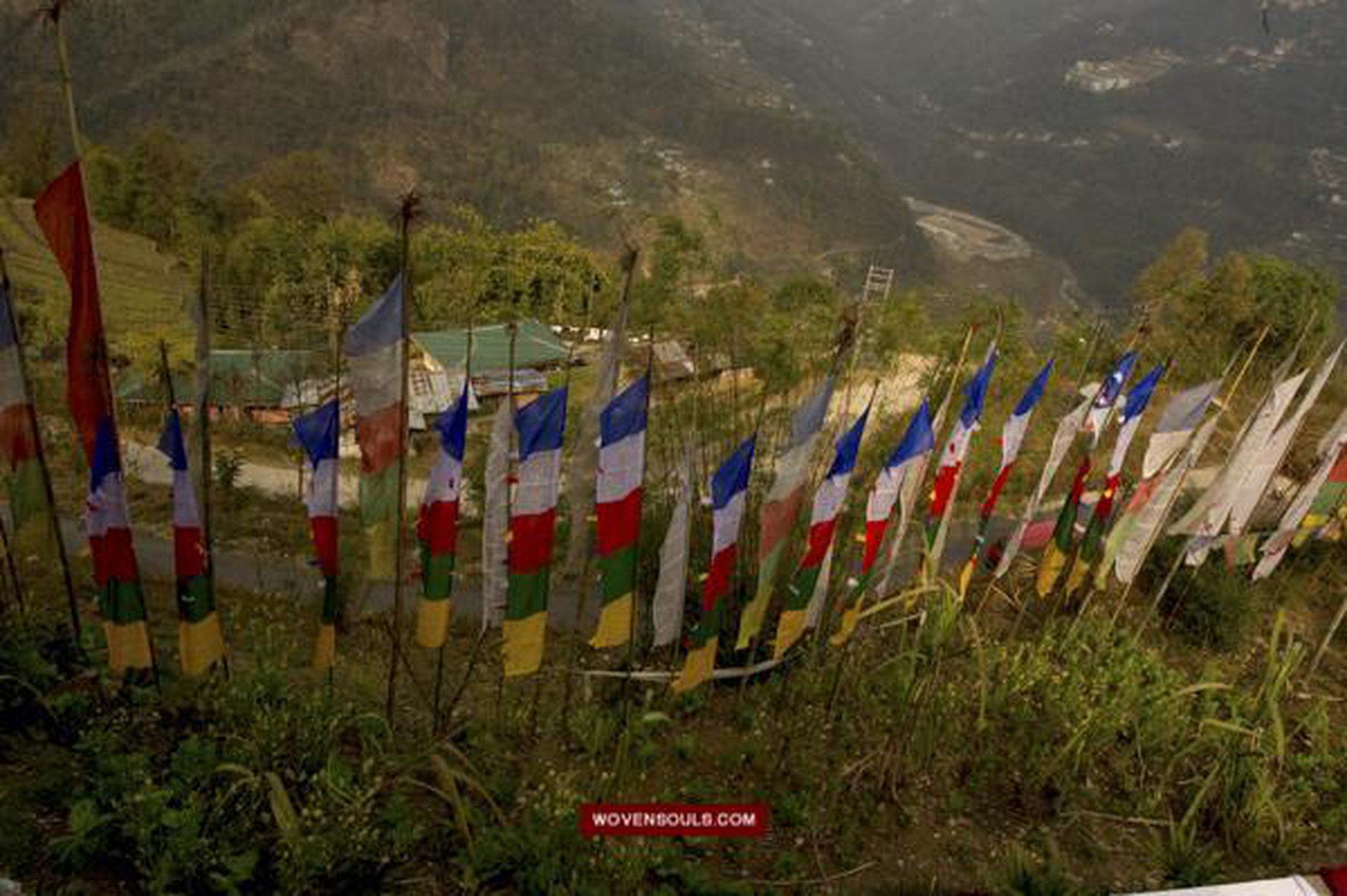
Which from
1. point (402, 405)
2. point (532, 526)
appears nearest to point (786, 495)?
point (532, 526)

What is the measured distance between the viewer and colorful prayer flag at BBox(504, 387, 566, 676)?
5273 mm

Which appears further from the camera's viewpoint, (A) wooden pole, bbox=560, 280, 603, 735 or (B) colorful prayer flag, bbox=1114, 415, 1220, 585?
(B) colorful prayer flag, bbox=1114, 415, 1220, 585

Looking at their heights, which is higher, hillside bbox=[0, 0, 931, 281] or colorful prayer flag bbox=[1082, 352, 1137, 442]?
colorful prayer flag bbox=[1082, 352, 1137, 442]

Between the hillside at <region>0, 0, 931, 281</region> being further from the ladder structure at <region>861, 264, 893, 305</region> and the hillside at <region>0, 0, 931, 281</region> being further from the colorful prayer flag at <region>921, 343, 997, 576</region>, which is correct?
the colorful prayer flag at <region>921, 343, 997, 576</region>

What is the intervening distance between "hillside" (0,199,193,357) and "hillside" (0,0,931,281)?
41000 mm

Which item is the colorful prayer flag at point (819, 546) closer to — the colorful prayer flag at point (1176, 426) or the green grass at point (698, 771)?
the green grass at point (698, 771)

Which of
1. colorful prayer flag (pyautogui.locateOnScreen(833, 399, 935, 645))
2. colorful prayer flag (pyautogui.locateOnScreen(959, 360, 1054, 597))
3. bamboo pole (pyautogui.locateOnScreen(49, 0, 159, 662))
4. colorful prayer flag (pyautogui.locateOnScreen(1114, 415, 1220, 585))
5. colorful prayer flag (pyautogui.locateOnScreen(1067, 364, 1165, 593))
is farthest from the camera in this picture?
colorful prayer flag (pyautogui.locateOnScreen(1067, 364, 1165, 593))

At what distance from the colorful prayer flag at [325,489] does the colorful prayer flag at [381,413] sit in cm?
16

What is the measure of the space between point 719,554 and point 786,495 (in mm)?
586

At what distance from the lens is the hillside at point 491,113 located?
300 ft

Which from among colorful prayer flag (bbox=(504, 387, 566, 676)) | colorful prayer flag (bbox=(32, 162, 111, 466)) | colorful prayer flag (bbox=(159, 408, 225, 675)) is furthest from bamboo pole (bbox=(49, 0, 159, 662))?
colorful prayer flag (bbox=(504, 387, 566, 676))

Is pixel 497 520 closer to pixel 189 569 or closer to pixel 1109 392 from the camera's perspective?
pixel 189 569

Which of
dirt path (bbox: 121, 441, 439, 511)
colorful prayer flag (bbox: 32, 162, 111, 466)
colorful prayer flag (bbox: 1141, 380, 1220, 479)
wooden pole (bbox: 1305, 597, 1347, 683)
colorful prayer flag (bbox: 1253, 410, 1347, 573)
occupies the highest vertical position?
colorful prayer flag (bbox: 32, 162, 111, 466)

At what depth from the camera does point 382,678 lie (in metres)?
7.65
